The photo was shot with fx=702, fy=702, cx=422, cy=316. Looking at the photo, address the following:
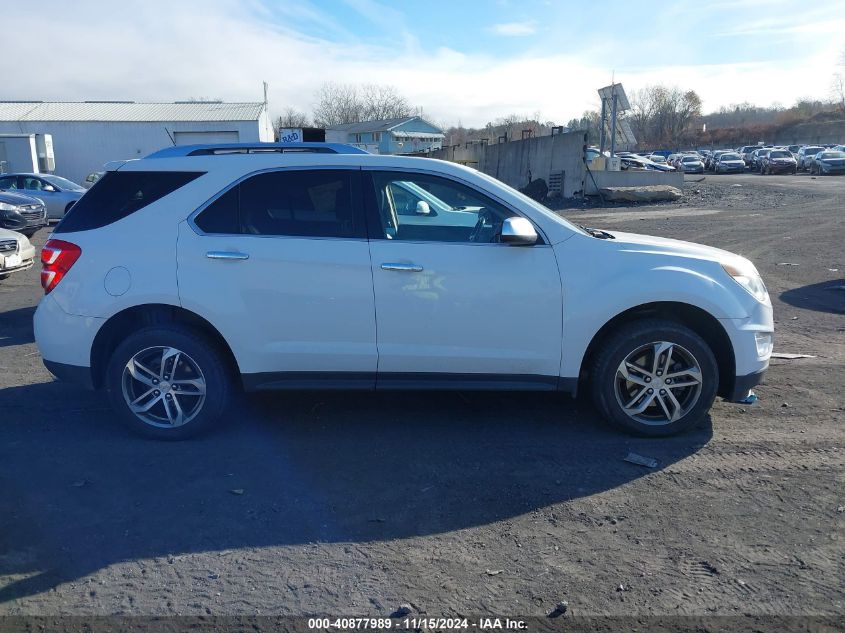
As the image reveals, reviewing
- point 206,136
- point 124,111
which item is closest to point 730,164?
point 206,136

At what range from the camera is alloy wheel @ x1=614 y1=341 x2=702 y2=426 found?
4766 millimetres

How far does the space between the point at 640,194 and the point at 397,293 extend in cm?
2387

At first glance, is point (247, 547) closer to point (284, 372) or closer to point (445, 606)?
point (445, 606)

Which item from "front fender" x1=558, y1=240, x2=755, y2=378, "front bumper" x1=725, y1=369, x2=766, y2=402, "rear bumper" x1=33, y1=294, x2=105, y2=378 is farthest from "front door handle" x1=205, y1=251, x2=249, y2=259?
"front bumper" x1=725, y1=369, x2=766, y2=402

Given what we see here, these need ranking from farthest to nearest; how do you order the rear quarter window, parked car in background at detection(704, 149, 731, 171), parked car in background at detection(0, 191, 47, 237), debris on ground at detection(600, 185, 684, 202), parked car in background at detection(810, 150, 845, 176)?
1. parked car in background at detection(704, 149, 731, 171)
2. parked car in background at detection(810, 150, 845, 176)
3. debris on ground at detection(600, 185, 684, 202)
4. parked car in background at detection(0, 191, 47, 237)
5. the rear quarter window

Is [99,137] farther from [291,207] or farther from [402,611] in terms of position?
[402,611]

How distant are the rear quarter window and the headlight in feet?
12.3

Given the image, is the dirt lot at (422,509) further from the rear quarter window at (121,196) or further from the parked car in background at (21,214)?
the parked car in background at (21,214)

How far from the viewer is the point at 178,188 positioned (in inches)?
192

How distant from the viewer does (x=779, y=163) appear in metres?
46.3

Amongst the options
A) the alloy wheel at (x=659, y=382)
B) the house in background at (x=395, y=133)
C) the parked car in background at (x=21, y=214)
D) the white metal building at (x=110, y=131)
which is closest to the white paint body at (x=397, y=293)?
the alloy wheel at (x=659, y=382)

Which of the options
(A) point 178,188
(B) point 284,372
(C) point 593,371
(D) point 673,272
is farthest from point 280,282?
(D) point 673,272

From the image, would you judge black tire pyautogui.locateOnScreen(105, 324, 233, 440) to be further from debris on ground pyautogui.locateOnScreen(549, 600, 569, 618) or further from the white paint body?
debris on ground pyautogui.locateOnScreen(549, 600, 569, 618)

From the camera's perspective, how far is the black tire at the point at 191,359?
4781 mm
